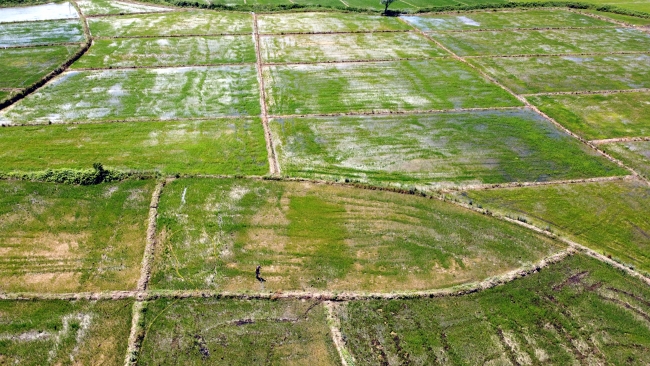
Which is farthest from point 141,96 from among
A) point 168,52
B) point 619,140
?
point 619,140

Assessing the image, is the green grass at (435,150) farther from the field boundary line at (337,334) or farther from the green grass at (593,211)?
the field boundary line at (337,334)

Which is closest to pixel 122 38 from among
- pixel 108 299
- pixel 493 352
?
pixel 108 299

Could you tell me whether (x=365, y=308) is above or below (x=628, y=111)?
below

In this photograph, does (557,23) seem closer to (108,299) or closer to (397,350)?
(397,350)

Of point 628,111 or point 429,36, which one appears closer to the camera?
point 628,111

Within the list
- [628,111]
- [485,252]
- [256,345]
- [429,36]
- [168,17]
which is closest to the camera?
[256,345]

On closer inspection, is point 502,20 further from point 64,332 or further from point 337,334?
point 64,332
